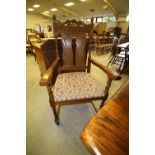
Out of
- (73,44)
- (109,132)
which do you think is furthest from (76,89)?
(109,132)

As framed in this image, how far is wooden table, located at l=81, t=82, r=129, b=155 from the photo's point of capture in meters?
0.46

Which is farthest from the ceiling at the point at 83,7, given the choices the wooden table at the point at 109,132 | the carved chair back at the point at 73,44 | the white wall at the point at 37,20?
the wooden table at the point at 109,132

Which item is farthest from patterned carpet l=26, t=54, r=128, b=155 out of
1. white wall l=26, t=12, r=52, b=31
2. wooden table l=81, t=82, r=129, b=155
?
white wall l=26, t=12, r=52, b=31

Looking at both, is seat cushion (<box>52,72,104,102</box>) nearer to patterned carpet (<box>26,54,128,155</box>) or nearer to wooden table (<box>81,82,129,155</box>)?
patterned carpet (<box>26,54,128,155</box>)

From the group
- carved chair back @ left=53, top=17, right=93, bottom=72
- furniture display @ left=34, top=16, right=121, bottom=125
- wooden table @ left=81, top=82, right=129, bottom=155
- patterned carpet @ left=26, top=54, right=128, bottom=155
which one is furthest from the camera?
carved chair back @ left=53, top=17, right=93, bottom=72

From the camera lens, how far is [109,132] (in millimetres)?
504

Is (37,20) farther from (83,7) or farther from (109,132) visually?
(109,132)

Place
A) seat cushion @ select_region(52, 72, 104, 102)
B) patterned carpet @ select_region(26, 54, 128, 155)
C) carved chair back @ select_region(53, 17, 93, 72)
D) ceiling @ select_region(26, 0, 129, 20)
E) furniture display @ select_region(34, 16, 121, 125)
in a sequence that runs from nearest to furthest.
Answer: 1. patterned carpet @ select_region(26, 54, 128, 155)
2. seat cushion @ select_region(52, 72, 104, 102)
3. furniture display @ select_region(34, 16, 121, 125)
4. carved chair back @ select_region(53, 17, 93, 72)
5. ceiling @ select_region(26, 0, 129, 20)

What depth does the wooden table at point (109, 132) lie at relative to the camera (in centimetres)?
46

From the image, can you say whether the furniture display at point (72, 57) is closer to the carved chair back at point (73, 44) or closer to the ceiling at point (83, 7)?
the carved chair back at point (73, 44)

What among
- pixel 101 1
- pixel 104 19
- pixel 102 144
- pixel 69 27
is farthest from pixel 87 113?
pixel 104 19

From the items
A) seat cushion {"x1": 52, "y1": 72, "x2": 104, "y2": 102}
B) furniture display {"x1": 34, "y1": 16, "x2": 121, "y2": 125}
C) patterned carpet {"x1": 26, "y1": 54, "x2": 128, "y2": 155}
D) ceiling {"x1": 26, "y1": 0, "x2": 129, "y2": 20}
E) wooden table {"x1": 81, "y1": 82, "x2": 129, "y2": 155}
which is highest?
ceiling {"x1": 26, "y1": 0, "x2": 129, "y2": 20}
